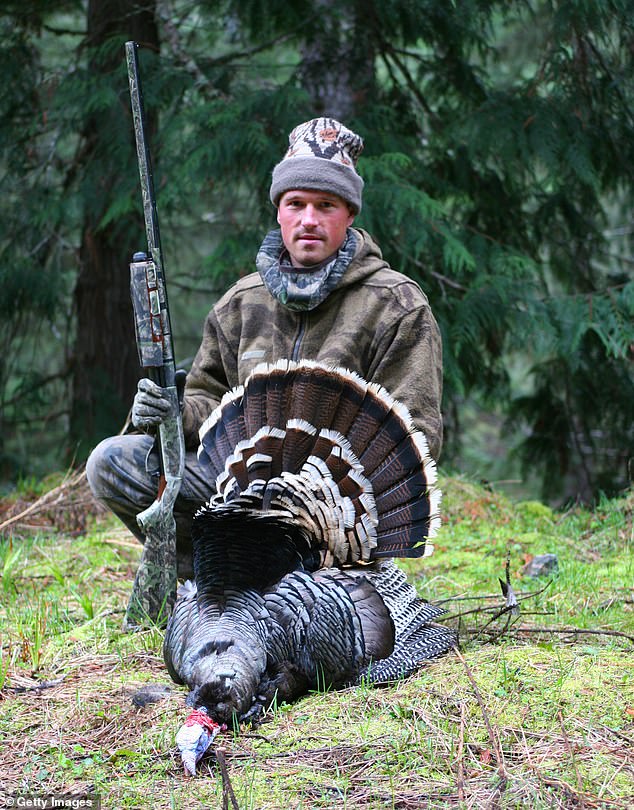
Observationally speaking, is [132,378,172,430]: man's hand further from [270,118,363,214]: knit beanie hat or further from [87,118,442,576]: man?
[270,118,363,214]: knit beanie hat

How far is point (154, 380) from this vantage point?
355 centimetres

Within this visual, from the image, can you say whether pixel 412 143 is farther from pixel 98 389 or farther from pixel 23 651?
pixel 23 651

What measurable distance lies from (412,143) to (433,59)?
1056 millimetres

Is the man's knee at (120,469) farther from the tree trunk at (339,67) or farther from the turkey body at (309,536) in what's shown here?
the tree trunk at (339,67)

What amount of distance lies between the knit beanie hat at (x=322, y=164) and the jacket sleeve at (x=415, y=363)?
0.59 meters

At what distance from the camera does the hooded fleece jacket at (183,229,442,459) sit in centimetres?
372

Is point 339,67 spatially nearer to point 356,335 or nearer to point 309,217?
point 309,217

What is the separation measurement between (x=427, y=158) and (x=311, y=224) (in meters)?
3.08

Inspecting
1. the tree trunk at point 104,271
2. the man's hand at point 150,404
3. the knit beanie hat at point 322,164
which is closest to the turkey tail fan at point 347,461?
the man's hand at point 150,404

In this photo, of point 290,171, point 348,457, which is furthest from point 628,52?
point 348,457

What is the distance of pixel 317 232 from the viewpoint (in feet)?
12.5

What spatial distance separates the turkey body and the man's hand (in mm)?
236

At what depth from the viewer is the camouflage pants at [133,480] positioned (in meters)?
4.02

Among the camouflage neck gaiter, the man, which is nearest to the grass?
the man
